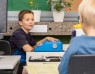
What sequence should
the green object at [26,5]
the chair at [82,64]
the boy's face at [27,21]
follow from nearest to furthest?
the chair at [82,64]
the boy's face at [27,21]
the green object at [26,5]

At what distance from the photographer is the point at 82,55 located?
1.13 meters

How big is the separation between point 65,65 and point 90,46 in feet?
0.52

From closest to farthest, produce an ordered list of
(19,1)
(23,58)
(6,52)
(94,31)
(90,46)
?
(90,46) → (94,31) → (6,52) → (23,58) → (19,1)

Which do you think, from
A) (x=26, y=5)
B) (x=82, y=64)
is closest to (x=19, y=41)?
(x=26, y=5)

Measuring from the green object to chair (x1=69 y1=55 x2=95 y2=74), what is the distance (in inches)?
96.4

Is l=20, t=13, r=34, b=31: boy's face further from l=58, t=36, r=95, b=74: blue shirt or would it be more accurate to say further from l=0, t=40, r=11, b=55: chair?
l=58, t=36, r=95, b=74: blue shirt

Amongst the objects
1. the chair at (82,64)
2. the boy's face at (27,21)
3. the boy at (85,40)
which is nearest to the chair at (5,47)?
the boy's face at (27,21)

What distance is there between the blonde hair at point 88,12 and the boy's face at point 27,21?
5.78ft

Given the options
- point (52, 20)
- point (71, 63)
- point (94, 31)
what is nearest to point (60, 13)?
point (52, 20)

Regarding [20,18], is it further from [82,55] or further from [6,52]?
[82,55]

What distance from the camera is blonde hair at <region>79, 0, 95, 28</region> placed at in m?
1.29

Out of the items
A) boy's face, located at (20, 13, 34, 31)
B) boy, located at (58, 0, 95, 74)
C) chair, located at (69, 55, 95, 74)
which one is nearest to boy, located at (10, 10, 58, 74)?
boy's face, located at (20, 13, 34, 31)

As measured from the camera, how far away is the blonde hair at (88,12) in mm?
1295

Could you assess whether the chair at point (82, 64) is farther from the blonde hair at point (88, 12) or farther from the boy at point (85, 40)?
the blonde hair at point (88, 12)
